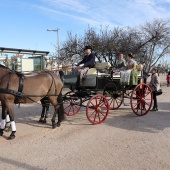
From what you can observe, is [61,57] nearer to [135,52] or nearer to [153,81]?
[135,52]

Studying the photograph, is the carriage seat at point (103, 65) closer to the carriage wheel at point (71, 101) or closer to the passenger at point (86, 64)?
the passenger at point (86, 64)

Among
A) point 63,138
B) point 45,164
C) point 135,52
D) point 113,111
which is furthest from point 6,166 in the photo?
point 135,52

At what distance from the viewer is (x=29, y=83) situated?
233 inches

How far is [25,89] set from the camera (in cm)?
581

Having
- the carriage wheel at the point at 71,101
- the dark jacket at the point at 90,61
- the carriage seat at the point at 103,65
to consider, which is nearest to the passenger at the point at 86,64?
the dark jacket at the point at 90,61

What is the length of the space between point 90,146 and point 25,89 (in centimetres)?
219

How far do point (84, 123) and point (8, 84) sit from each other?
104 inches

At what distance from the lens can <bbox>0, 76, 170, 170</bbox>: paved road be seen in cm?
410

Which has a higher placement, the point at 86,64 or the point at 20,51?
the point at 20,51

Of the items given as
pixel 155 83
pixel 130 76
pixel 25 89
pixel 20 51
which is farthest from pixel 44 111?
pixel 20 51

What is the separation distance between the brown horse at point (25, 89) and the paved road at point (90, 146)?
583 millimetres

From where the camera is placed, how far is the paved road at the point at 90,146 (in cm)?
410

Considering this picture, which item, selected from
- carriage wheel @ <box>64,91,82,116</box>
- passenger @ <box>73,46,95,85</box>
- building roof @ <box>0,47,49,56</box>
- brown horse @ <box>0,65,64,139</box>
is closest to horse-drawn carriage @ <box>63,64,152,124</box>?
carriage wheel @ <box>64,91,82,116</box>

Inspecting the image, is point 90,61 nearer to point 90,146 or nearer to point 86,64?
point 86,64
